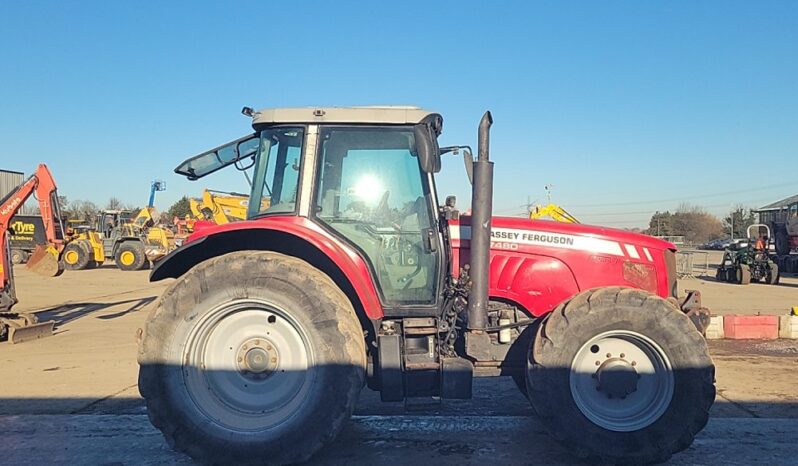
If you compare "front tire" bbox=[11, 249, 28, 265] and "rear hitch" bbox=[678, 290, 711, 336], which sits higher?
"front tire" bbox=[11, 249, 28, 265]

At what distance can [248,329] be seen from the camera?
4188 mm

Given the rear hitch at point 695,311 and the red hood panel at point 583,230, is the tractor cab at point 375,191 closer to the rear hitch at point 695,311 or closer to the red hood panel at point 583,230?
the red hood panel at point 583,230

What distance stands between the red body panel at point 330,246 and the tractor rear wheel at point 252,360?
17 cm

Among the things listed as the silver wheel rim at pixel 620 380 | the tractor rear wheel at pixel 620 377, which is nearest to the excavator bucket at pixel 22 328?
the tractor rear wheel at pixel 620 377

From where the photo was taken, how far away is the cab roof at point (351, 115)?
429 centimetres

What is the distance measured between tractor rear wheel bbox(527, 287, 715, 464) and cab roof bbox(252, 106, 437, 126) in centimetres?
172

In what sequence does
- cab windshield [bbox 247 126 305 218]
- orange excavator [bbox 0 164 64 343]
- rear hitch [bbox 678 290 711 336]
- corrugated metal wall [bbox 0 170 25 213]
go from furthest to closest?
corrugated metal wall [bbox 0 170 25 213] < orange excavator [bbox 0 164 64 343] < rear hitch [bbox 678 290 711 336] < cab windshield [bbox 247 126 305 218]

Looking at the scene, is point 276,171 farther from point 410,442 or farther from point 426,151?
point 410,442

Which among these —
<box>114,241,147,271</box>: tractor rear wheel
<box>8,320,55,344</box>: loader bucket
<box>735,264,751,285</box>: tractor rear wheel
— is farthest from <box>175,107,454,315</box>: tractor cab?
<box>114,241,147,271</box>: tractor rear wheel

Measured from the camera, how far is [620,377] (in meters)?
4.07

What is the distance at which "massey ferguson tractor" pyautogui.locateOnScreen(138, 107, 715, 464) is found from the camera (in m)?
3.92

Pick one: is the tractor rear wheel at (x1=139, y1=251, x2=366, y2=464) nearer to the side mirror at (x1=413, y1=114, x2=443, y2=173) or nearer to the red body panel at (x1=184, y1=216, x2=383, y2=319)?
the red body panel at (x1=184, y1=216, x2=383, y2=319)

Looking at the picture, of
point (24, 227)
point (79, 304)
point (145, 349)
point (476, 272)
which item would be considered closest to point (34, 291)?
point (79, 304)

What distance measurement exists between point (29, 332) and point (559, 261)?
8542 mm
